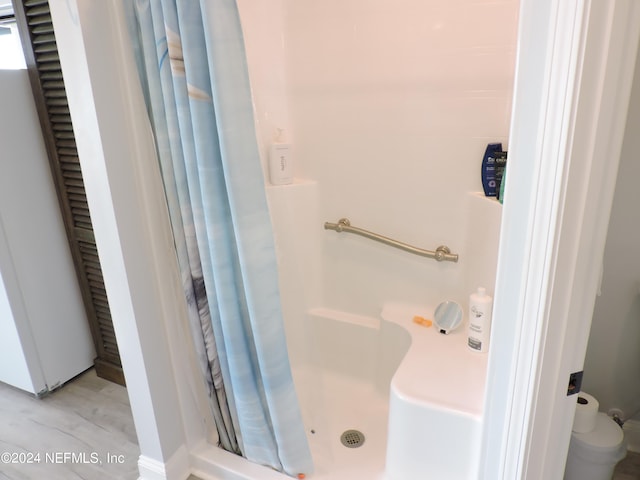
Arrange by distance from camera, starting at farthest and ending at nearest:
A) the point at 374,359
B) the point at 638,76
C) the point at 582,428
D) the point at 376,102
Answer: the point at 374,359 → the point at 376,102 → the point at 582,428 → the point at 638,76

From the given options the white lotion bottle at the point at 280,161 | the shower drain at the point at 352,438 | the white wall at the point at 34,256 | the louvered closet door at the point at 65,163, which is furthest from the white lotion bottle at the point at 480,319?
the white wall at the point at 34,256

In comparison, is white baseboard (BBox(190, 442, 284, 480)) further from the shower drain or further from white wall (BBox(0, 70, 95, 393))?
white wall (BBox(0, 70, 95, 393))

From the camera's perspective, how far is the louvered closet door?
159 cm

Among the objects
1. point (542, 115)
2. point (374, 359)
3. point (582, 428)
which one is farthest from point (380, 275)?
point (542, 115)

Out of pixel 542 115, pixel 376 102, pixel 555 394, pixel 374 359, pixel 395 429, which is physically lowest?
pixel 374 359

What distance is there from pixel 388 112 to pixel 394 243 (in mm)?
557

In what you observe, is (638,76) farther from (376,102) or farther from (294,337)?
(294,337)

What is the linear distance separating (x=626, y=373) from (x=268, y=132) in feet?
5.70

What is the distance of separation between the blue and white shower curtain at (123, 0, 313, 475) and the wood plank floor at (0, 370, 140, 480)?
603 millimetres

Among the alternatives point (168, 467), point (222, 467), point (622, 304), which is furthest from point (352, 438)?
point (622, 304)

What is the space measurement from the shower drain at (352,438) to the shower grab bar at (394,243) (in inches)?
31.8

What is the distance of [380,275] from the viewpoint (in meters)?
1.90

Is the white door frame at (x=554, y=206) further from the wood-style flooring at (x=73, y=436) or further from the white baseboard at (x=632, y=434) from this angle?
the wood-style flooring at (x=73, y=436)

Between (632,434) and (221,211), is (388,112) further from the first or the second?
(632,434)
